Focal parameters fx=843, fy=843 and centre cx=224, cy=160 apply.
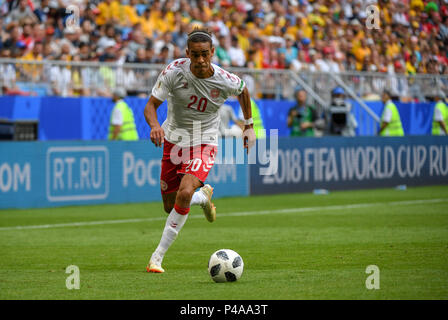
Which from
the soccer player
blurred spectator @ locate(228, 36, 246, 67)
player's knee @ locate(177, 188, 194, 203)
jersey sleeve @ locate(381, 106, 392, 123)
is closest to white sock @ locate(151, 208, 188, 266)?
the soccer player

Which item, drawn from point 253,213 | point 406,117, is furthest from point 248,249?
point 406,117

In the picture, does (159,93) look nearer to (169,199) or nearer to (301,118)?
(169,199)

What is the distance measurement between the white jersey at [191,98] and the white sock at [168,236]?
0.98 metres

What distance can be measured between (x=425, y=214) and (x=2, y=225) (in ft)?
23.2

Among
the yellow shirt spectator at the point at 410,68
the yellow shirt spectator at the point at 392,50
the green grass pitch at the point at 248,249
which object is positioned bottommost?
the green grass pitch at the point at 248,249

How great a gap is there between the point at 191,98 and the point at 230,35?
14.2 meters

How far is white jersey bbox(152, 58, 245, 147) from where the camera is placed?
8.76 metres

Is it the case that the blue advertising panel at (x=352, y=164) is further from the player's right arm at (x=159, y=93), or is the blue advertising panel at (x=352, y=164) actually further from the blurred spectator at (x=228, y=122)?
the player's right arm at (x=159, y=93)

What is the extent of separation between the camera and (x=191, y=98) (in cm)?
888

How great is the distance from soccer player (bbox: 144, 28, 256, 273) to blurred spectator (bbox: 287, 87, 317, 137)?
1180 cm

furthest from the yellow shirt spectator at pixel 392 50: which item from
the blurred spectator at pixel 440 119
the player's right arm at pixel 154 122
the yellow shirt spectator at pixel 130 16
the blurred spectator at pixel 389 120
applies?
the player's right arm at pixel 154 122

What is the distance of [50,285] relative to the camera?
7422 millimetres

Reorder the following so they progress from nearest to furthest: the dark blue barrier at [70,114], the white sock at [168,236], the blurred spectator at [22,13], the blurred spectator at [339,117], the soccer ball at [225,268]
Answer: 1. the soccer ball at [225,268]
2. the white sock at [168,236]
3. the dark blue barrier at [70,114]
4. the blurred spectator at [22,13]
5. the blurred spectator at [339,117]

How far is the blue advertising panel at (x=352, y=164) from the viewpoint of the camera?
63.5ft
